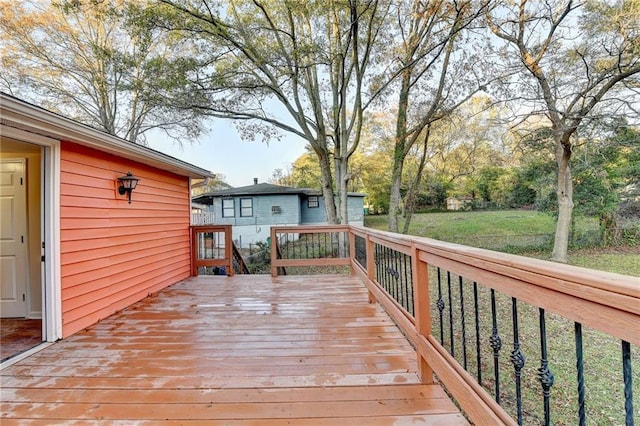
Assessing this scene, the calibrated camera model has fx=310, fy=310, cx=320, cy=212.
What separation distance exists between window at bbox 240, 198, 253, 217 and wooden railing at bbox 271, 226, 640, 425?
11.6 meters

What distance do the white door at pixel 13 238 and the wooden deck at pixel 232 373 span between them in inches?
44.7

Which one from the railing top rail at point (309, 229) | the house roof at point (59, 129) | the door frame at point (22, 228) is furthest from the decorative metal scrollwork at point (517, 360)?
the door frame at point (22, 228)

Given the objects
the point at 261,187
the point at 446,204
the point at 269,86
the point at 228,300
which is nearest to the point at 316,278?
the point at 228,300

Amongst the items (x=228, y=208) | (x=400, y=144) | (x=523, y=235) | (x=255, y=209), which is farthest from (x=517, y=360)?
Result: (x=228, y=208)

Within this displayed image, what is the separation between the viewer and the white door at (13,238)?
3.59 m

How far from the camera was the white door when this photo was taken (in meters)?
3.59

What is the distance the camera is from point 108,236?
384cm

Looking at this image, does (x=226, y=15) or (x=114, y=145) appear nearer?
(x=114, y=145)

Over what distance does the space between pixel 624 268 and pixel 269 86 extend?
10.4m

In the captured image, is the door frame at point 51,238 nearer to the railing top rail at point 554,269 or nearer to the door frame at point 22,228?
the door frame at point 22,228

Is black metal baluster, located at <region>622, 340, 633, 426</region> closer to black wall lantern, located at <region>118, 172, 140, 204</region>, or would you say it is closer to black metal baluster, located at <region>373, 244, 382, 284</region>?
black metal baluster, located at <region>373, 244, 382, 284</region>

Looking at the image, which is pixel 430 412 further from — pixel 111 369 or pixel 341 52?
pixel 341 52

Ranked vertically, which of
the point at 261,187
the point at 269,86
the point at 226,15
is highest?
the point at 226,15

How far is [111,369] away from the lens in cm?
237
